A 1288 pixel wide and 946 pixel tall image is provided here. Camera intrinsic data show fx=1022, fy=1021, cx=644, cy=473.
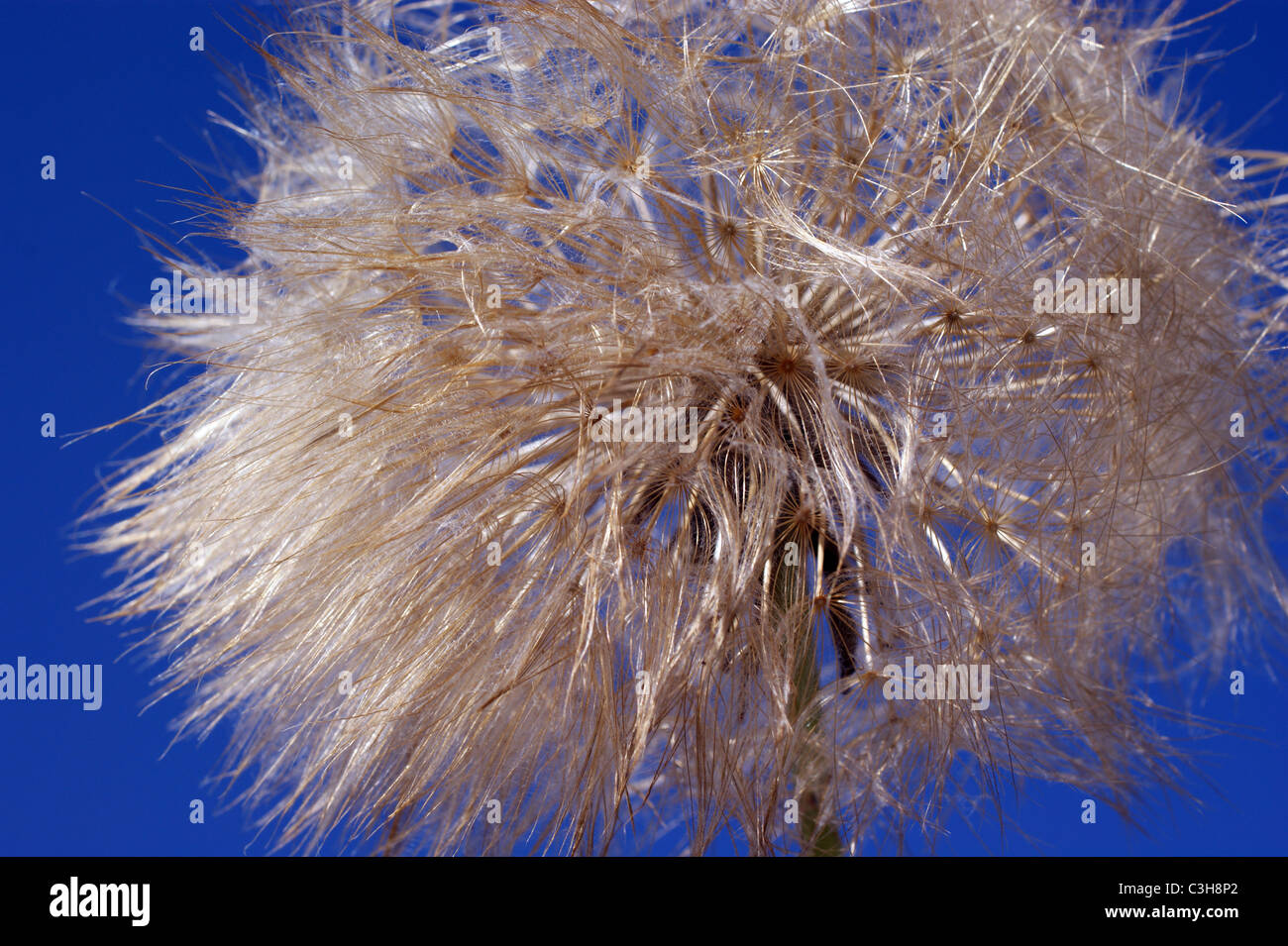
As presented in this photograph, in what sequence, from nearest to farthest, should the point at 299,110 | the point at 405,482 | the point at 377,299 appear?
the point at 405,482 < the point at 377,299 < the point at 299,110

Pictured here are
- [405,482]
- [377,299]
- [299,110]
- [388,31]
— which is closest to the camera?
[405,482]

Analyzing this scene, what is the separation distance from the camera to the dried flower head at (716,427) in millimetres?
2717

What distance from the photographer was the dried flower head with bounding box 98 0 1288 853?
2.72 metres

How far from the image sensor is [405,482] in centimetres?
279

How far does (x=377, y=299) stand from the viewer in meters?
2.97

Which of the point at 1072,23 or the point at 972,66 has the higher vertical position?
the point at 1072,23

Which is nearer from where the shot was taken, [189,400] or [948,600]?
[948,600]

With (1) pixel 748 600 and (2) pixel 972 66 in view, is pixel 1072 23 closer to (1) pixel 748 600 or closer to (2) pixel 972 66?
(2) pixel 972 66

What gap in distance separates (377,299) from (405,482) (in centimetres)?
58

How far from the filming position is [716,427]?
283cm

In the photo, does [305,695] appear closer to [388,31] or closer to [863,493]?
[863,493]

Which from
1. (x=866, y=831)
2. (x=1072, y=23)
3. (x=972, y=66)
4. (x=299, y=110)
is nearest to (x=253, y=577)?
(x=299, y=110)
